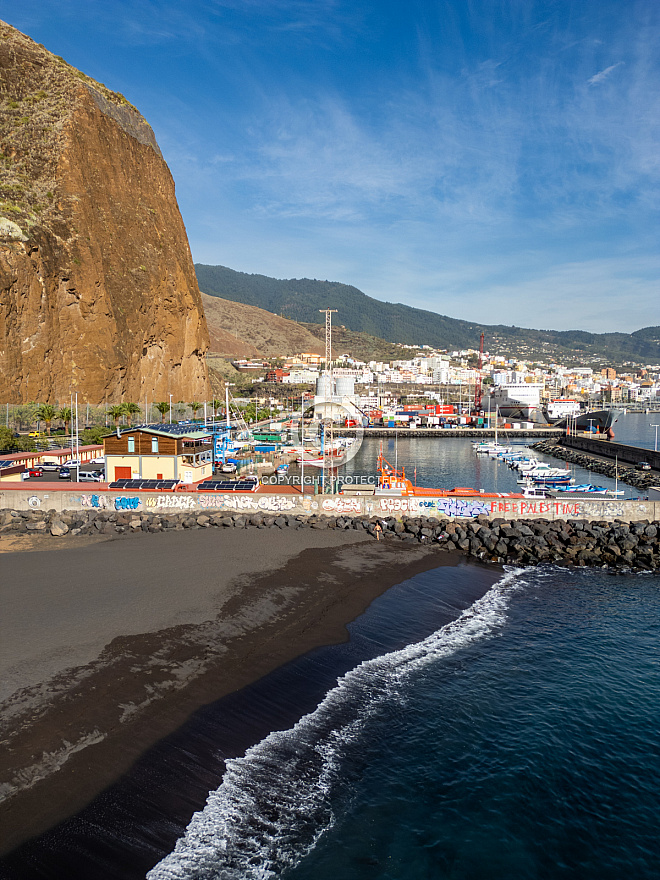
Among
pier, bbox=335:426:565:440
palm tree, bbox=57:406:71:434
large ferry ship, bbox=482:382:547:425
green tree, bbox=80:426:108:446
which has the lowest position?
pier, bbox=335:426:565:440

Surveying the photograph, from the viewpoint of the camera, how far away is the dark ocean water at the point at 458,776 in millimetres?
8789

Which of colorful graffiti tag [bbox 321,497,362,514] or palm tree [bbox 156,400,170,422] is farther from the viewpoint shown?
palm tree [bbox 156,400,170,422]

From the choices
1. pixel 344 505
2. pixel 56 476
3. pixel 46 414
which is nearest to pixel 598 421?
pixel 344 505

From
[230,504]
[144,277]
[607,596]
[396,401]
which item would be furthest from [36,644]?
[396,401]

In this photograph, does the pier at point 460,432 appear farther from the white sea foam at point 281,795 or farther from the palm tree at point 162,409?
the white sea foam at point 281,795

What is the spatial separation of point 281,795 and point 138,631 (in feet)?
24.6

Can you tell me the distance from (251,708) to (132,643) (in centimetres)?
447

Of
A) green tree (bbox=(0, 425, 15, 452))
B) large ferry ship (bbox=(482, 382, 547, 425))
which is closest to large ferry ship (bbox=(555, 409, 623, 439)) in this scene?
large ferry ship (bbox=(482, 382, 547, 425))

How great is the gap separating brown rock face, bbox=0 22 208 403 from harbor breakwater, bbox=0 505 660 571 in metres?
37.9

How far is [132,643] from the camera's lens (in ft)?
49.5

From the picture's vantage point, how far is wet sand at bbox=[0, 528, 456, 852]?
34.1ft

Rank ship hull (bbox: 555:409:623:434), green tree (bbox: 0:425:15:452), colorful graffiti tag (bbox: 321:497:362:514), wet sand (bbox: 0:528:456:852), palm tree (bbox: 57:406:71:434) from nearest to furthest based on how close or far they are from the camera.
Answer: wet sand (bbox: 0:528:456:852) → colorful graffiti tag (bbox: 321:497:362:514) → green tree (bbox: 0:425:15:452) → palm tree (bbox: 57:406:71:434) → ship hull (bbox: 555:409:623:434)

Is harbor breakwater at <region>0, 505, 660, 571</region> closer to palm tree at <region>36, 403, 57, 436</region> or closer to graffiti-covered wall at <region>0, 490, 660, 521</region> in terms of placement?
graffiti-covered wall at <region>0, 490, 660, 521</region>

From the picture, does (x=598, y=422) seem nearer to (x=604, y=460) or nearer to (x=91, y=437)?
(x=604, y=460)
